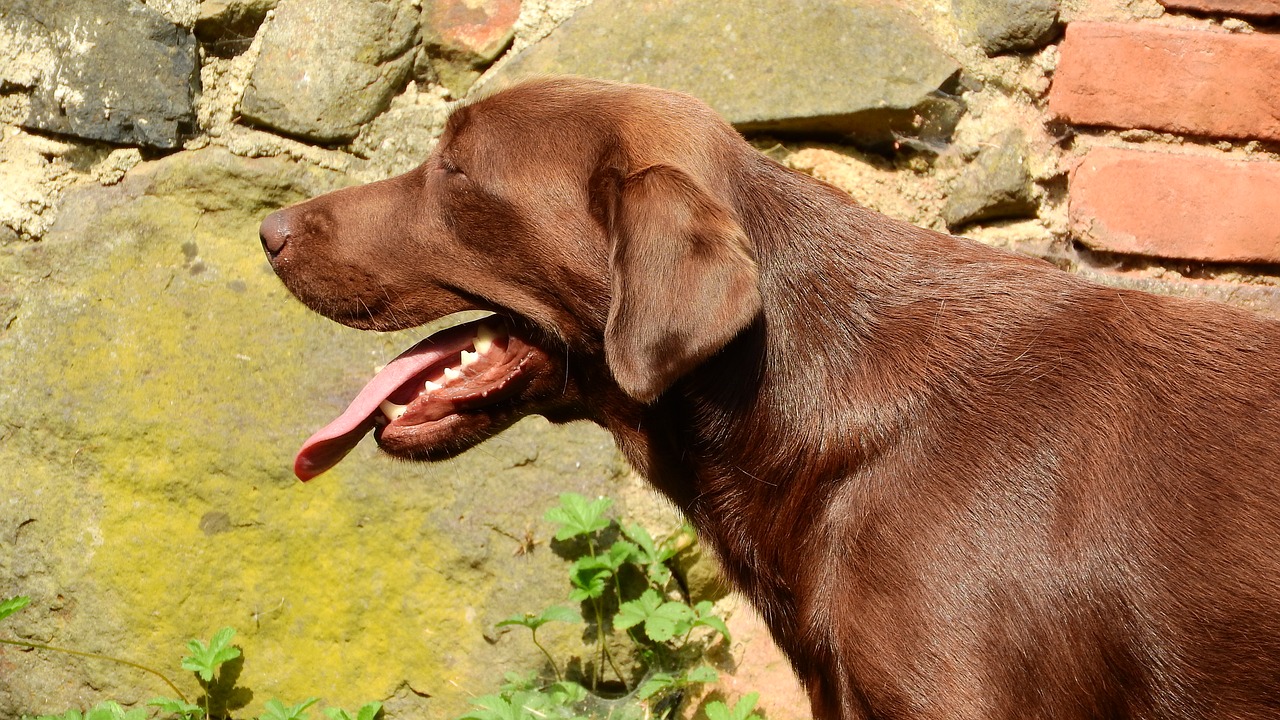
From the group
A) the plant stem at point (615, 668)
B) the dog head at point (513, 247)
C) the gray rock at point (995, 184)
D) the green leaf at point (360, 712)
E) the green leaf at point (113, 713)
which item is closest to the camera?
the dog head at point (513, 247)

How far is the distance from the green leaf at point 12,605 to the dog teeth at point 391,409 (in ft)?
3.59

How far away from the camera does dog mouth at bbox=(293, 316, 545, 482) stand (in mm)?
2730

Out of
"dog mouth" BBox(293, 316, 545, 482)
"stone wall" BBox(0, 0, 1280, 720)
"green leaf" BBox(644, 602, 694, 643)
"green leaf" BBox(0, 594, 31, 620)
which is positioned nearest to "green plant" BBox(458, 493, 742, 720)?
"green leaf" BBox(644, 602, 694, 643)

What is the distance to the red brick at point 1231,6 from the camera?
11.1ft

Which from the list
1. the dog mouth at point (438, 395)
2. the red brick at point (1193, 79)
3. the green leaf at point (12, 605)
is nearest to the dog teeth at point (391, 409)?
the dog mouth at point (438, 395)

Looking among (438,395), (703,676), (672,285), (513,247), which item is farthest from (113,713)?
(672,285)

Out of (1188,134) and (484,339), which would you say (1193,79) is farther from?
(484,339)

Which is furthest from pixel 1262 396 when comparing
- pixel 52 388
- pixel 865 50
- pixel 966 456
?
pixel 52 388

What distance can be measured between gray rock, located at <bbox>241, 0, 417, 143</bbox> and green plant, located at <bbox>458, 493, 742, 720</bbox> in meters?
1.30

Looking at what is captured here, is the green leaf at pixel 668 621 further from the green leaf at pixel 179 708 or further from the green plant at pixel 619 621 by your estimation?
the green leaf at pixel 179 708

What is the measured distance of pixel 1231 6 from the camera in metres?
3.40

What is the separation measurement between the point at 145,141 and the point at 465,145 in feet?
3.99

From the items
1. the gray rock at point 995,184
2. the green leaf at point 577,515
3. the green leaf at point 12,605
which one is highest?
the gray rock at point 995,184

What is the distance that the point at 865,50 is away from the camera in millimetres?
3439
